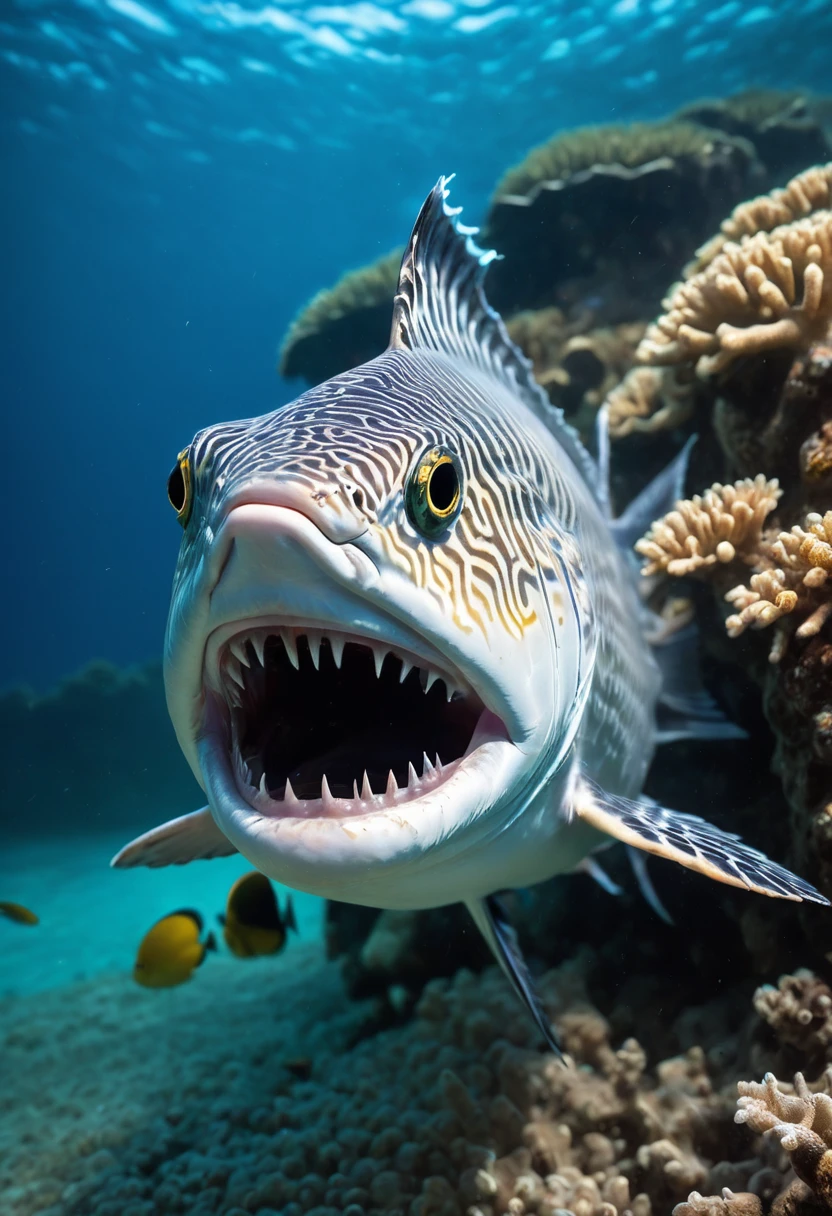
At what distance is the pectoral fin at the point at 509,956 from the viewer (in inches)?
96.3

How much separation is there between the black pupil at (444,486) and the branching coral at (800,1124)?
5.39 feet

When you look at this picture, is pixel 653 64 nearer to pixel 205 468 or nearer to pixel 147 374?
pixel 205 468

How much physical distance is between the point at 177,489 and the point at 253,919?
13.6ft

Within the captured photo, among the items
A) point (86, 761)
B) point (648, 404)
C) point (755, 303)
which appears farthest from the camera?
point (86, 761)

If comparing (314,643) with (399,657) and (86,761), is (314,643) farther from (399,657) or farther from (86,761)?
(86,761)

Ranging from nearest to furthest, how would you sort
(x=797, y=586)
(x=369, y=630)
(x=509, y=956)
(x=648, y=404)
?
(x=369, y=630), (x=509, y=956), (x=797, y=586), (x=648, y=404)

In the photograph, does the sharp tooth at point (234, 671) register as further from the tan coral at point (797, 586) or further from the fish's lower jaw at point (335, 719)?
the tan coral at point (797, 586)

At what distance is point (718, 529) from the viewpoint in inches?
127

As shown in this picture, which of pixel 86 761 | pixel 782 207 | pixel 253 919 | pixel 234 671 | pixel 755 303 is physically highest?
pixel 782 207

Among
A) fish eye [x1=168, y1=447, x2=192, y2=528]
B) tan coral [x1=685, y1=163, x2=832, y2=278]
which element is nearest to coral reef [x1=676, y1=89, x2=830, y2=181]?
tan coral [x1=685, y1=163, x2=832, y2=278]

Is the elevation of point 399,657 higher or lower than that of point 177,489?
lower

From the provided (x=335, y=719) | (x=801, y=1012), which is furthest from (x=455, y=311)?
(x=801, y=1012)

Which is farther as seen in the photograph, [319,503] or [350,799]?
[350,799]

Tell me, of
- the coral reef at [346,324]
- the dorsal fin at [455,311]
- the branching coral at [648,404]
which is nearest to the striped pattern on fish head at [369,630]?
the dorsal fin at [455,311]
